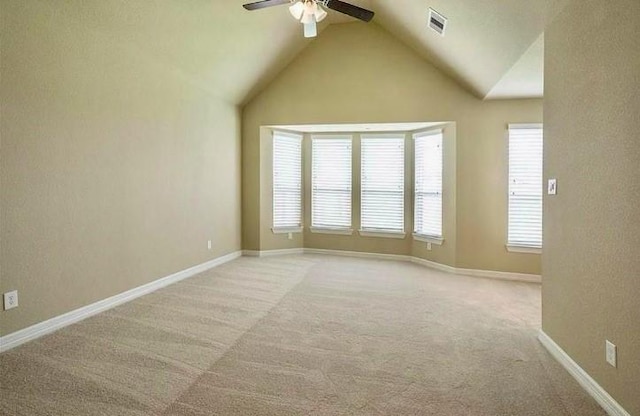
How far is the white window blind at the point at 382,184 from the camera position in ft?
20.6

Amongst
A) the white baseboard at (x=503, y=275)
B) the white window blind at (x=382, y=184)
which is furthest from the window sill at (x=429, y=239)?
the white baseboard at (x=503, y=275)

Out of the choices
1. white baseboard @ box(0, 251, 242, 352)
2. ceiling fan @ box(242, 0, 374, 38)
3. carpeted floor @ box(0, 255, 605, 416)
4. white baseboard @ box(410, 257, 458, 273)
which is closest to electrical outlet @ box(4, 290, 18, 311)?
white baseboard @ box(0, 251, 242, 352)

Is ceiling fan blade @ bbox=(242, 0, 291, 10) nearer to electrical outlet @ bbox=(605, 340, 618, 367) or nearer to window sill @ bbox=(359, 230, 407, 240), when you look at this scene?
electrical outlet @ bbox=(605, 340, 618, 367)

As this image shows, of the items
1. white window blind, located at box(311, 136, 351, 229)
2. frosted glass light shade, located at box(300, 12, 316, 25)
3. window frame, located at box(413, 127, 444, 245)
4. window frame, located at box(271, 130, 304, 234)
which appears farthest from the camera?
white window blind, located at box(311, 136, 351, 229)

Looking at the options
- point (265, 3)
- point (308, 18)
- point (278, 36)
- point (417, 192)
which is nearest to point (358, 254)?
point (417, 192)

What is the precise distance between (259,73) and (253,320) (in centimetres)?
389

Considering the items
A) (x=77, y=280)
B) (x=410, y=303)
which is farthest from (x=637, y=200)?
(x=77, y=280)

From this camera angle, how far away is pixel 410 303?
13.1 feet

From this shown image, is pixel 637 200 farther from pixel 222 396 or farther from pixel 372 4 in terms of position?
pixel 372 4

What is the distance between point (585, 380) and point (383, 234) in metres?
4.14

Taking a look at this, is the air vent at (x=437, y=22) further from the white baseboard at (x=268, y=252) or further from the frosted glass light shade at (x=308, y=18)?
the white baseboard at (x=268, y=252)

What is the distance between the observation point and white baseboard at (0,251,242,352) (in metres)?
2.85

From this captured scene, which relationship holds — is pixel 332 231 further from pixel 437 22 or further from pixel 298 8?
pixel 298 8

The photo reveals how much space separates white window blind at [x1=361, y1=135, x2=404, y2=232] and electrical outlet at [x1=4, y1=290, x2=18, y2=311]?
484 centimetres
